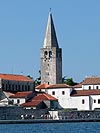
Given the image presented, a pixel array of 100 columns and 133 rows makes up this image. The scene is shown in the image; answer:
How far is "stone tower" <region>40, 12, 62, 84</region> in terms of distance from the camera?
144m

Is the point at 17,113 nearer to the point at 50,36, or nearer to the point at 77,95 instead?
the point at 77,95

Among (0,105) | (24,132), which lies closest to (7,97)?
(0,105)

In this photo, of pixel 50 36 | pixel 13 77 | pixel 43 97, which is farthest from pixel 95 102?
pixel 50 36

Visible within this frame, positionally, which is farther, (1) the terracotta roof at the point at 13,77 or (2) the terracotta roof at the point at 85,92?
(1) the terracotta roof at the point at 13,77

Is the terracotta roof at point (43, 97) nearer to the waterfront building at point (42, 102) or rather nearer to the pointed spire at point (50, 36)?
the waterfront building at point (42, 102)

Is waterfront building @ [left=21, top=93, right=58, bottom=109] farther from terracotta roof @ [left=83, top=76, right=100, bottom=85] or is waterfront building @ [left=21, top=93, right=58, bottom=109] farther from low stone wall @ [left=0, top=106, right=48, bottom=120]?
terracotta roof @ [left=83, top=76, right=100, bottom=85]

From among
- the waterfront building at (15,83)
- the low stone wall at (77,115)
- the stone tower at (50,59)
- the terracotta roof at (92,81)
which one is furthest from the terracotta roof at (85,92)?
the stone tower at (50,59)

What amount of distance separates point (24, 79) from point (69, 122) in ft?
78.8

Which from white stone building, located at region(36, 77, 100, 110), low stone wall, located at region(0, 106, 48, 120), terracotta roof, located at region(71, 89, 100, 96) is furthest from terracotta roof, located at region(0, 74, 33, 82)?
low stone wall, located at region(0, 106, 48, 120)

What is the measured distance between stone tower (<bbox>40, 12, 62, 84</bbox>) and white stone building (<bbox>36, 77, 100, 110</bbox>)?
23.0 ft

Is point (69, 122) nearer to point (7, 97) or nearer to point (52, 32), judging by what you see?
point (7, 97)

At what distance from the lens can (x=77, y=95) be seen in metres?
131

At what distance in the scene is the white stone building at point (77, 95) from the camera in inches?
5157

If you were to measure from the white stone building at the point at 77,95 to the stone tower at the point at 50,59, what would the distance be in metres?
7.00
